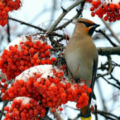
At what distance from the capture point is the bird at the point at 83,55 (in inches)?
112

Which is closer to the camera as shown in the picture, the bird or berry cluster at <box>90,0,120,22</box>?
the bird

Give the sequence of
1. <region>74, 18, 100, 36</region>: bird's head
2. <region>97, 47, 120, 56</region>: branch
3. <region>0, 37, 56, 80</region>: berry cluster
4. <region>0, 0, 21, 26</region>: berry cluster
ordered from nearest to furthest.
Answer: <region>0, 37, 56, 80</region>: berry cluster, <region>0, 0, 21, 26</region>: berry cluster, <region>74, 18, 100, 36</region>: bird's head, <region>97, 47, 120, 56</region>: branch

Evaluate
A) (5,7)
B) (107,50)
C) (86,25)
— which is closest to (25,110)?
(5,7)

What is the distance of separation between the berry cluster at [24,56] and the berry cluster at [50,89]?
17cm

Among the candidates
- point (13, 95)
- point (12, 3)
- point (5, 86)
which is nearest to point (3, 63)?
point (5, 86)

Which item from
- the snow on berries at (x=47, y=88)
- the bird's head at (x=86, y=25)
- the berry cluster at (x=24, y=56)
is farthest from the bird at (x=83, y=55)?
the snow on berries at (x=47, y=88)

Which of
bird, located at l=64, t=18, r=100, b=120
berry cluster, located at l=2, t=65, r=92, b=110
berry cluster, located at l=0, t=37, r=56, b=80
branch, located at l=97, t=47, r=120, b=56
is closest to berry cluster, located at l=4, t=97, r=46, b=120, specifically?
berry cluster, located at l=2, t=65, r=92, b=110

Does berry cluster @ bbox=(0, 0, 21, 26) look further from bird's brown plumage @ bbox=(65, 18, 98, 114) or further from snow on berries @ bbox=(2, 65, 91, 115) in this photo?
snow on berries @ bbox=(2, 65, 91, 115)

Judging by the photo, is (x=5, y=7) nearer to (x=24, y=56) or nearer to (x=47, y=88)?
(x=24, y=56)

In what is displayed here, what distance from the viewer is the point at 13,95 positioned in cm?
211

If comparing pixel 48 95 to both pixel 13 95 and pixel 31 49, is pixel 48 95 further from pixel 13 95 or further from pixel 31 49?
pixel 31 49

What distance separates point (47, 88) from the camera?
194cm

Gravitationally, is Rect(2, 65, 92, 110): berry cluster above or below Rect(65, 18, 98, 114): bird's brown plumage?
below

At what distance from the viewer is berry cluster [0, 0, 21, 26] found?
279 centimetres
